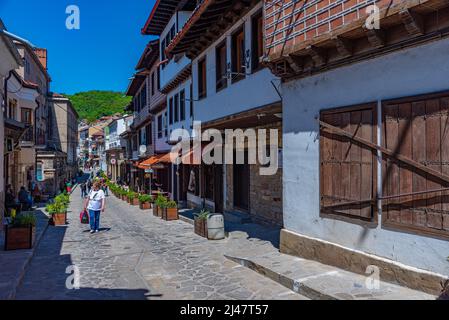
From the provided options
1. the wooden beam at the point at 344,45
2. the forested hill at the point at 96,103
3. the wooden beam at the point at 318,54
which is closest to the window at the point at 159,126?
the wooden beam at the point at 318,54

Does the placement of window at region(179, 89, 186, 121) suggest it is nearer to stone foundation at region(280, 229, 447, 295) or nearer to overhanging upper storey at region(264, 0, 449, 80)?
overhanging upper storey at region(264, 0, 449, 80)

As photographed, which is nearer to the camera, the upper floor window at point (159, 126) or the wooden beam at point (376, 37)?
the wooden beam at point (376, 37)

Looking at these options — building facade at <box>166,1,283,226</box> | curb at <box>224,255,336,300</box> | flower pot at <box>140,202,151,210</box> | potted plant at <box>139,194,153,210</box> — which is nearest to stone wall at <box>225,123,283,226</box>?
building facade at <box>166,1,283,226</box>

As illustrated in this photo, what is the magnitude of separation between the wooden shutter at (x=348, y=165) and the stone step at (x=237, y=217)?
6195mm

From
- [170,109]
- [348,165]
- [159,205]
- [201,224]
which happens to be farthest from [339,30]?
[170,109]

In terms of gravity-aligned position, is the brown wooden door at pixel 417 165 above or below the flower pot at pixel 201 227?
above

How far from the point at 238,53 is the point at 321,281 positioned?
747 centimetres

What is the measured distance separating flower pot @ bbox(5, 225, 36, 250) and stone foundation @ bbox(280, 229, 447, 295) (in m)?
5.84

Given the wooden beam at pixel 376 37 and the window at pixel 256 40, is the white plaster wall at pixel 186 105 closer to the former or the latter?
the window at pixel 256 40

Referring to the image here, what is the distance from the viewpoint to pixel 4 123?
12867 mm

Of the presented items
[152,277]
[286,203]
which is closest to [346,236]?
[286,203]

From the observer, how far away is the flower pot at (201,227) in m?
11.9
